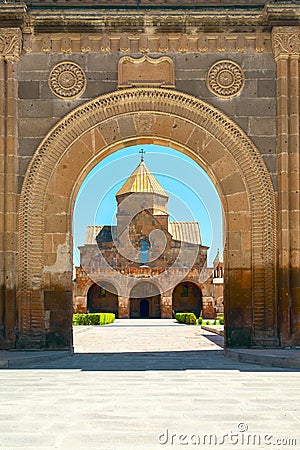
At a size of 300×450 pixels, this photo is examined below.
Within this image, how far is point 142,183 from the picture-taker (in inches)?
1778

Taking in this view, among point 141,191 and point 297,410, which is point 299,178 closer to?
point 297,410

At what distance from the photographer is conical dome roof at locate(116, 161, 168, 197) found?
Answer: 44812mm

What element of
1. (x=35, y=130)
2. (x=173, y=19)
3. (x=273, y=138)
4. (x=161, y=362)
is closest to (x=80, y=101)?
(x=35, y=130)

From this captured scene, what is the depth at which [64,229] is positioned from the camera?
11664 millimetres

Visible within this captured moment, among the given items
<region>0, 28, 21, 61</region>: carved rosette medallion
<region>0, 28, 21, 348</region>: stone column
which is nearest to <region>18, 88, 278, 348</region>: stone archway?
<region>0, 28, 21, 348</region>: stone column

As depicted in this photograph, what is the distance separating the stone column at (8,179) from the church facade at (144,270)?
28464 mm

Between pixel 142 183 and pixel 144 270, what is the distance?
7.12 metres

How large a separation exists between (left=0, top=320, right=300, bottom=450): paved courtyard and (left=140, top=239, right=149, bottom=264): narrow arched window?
31.8 m

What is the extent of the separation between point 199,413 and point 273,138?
6.97 meters

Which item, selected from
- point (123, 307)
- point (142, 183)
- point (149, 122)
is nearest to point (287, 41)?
point (149, 122)

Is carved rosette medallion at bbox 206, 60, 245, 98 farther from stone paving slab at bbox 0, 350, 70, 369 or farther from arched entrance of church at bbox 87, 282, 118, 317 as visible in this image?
arched entrance of church at bbox 87, 282, 118, 317

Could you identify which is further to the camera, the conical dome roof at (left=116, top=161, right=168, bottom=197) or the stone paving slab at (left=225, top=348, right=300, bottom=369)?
the conical dome roof at (left=116, top=161, right=168, bottom=197)

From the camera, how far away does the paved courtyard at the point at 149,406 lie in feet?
15.6

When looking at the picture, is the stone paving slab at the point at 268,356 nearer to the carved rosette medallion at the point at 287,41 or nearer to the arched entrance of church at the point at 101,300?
the carved rosette medallion at the point at 287,41
